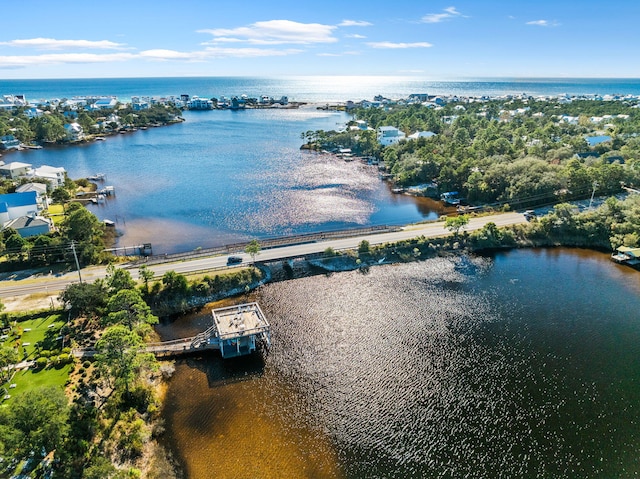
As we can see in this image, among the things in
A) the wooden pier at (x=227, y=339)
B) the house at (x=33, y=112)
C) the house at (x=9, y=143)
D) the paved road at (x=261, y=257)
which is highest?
the house at (x=33, y=112)

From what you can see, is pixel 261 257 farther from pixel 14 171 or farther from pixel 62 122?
pixel 62 122

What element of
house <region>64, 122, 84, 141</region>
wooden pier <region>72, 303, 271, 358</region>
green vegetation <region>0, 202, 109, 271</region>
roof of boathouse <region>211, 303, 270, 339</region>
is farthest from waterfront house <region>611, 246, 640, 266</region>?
house <region>64, 122, 84, 141</region>

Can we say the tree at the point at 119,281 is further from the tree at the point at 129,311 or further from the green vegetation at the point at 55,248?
the green vegetation at the point at 55,248

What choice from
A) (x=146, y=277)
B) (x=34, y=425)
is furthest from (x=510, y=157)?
(x=34, y=425)

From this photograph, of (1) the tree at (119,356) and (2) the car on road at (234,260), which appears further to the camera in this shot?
(2) the car on road at (234,260)

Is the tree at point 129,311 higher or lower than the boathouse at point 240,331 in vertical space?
higher

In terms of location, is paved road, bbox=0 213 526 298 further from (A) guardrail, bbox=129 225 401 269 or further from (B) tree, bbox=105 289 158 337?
(B) tree, bbox=105 289 158 337

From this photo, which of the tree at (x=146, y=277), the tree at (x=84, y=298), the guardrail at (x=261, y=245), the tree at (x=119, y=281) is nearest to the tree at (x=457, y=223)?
the guardrail at (x=261, y=245)
